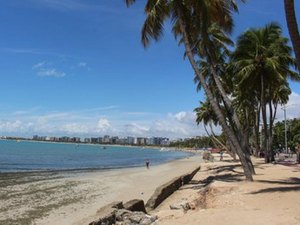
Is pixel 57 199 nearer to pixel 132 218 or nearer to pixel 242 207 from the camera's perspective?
pixel 132 218

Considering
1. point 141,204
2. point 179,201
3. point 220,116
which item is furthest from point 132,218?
point 220,116

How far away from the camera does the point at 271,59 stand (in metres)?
31.4

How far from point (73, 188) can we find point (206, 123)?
4278cm

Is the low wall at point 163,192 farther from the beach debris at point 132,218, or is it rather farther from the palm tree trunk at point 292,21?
the palm tree trunk at point 292,21

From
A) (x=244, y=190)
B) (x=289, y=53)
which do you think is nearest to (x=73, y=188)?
(x=244, y=190)

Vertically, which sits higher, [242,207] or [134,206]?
[242,207]

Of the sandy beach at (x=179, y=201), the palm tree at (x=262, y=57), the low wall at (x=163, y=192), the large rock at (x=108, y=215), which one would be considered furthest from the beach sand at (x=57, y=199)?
the palm tree at (x=262, y=57)

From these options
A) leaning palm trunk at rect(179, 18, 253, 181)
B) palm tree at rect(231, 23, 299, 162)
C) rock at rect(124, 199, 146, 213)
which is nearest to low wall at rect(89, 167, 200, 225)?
rock at rect(124, 199, 146, 213)

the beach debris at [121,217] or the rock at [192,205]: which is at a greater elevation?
the rock at [192,205]

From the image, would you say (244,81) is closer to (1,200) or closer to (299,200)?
(1,200)

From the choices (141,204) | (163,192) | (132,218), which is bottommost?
(132,218)

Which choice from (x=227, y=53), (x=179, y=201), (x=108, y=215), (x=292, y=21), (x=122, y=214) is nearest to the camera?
(x=108, y=215)

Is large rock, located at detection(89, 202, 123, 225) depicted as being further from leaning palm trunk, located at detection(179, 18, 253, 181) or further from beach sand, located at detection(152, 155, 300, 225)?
leaning palm trunk, located at detection(179, 18, 253, 181)

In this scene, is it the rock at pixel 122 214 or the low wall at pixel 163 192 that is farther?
the low wall at pixel 163 192
